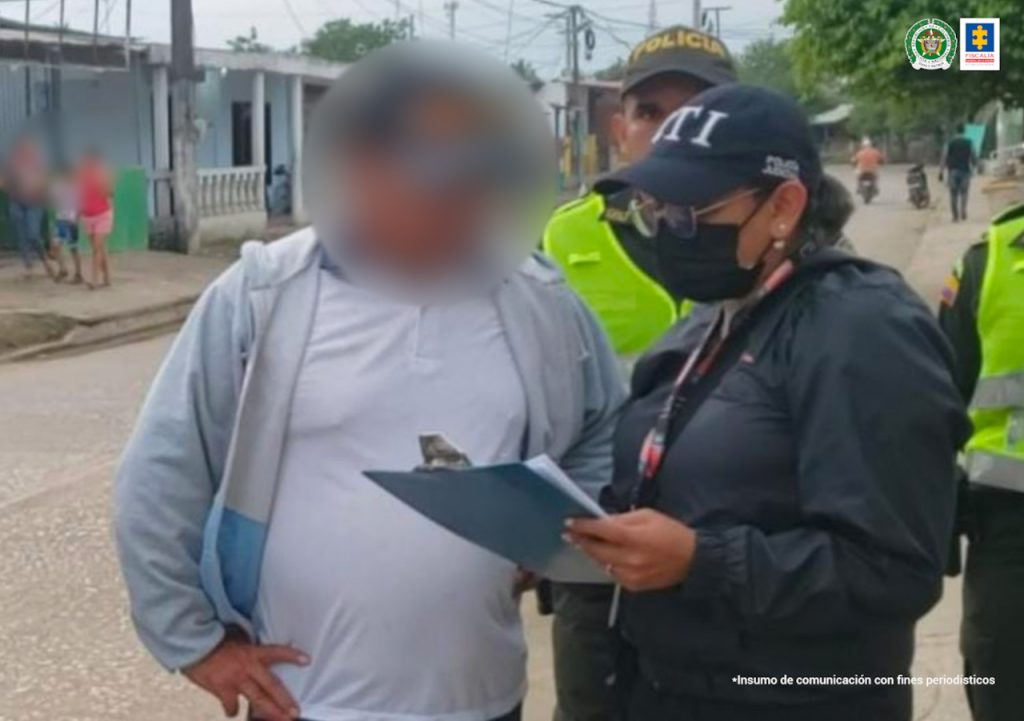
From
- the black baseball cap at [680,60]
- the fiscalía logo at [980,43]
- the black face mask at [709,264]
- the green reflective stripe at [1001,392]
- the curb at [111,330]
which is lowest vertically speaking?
the curb at [111,330]

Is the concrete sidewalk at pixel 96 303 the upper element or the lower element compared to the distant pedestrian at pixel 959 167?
lower

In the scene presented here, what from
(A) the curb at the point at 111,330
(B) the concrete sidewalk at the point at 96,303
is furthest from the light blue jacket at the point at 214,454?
(B) the concrete sidewalk at the point at 96,303

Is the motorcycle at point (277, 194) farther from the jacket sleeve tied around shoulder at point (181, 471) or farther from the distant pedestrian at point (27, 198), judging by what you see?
the jacket sleeve tied around shoulder at point (181, 471)

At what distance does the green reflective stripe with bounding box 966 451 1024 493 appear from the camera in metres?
3.01

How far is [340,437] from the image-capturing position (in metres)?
2.31

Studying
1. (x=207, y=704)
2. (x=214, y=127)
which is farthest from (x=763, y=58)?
(x=207, y=704)

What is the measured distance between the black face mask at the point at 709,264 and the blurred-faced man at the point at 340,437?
0.21 metres

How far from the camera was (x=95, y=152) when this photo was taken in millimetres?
13461

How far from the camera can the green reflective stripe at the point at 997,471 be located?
3.01 meters

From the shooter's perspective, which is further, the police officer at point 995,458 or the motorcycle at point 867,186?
the motorcycle at point 867,186

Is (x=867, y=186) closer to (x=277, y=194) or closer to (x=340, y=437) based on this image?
(x=277, y=194)

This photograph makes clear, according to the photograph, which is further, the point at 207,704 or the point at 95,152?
the point at 95,152

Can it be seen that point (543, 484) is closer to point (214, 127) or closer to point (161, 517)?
point (161, 517)

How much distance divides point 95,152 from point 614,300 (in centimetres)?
1098
